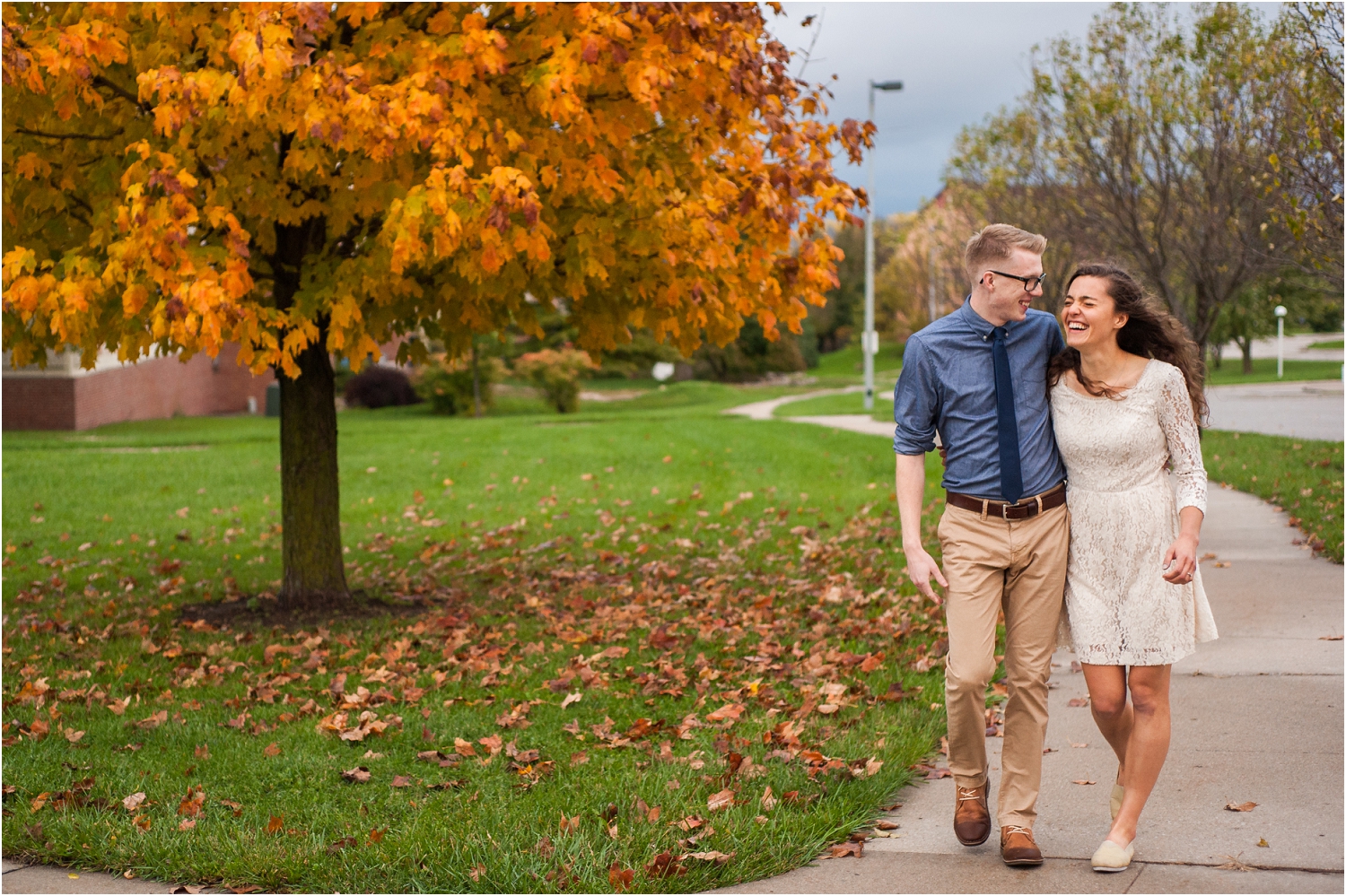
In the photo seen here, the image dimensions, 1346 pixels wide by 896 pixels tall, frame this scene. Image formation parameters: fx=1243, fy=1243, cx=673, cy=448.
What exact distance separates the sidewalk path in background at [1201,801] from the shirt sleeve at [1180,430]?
1.13 metres

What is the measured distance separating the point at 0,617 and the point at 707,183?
18.5ft

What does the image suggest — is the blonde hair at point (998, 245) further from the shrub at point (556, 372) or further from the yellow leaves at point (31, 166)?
the shrub at point (556, 372)

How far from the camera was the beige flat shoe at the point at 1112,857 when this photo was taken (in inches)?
149

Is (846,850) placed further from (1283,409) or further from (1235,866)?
(1283,409)

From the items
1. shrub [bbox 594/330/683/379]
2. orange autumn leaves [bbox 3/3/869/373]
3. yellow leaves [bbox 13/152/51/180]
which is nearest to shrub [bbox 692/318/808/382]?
shrub [bbox 594/330/683/379]

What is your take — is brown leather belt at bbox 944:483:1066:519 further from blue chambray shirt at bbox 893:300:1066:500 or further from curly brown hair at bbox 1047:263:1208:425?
curly brown hair at bbox 1047:263:1208:425

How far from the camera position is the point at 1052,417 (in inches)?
157

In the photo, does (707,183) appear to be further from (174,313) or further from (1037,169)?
(1037,169)

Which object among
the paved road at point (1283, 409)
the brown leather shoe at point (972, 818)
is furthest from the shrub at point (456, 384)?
the brown leather shoe at point (972, 818)

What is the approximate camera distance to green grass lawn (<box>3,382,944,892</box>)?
4.16 metres

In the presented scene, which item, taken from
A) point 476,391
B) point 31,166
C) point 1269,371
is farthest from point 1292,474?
point 1269,371

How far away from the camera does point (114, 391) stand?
88.1 feet

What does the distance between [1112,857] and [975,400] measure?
57.7 inches

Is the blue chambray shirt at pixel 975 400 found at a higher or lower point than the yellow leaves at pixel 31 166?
lower
